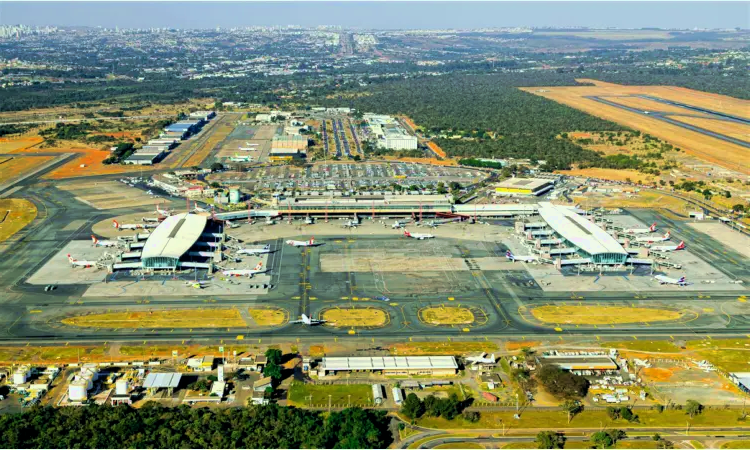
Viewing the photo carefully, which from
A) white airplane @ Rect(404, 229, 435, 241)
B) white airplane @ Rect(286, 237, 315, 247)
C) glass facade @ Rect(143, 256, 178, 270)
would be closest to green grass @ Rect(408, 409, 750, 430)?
glass facade @ Rect(143, 256, 178, 270)

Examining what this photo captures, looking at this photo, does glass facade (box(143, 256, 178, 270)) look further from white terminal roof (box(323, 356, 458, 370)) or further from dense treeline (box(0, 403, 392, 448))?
dense treeline (box(0, 403, 392, 448))

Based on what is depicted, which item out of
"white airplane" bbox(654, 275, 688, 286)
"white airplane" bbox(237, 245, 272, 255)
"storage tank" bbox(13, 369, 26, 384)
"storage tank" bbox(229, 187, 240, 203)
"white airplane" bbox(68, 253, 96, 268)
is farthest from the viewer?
"storage tank" bbox(229, 187, 240, 203)

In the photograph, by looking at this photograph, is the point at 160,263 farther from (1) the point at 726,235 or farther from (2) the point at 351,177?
(1) the point at 726,235

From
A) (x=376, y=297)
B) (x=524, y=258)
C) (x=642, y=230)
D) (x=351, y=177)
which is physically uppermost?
(x=524, y=258)

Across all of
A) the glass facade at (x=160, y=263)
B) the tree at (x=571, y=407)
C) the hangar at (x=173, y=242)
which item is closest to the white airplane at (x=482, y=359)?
the tree at (x=571, y=407)

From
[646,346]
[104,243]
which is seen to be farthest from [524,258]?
[104,243]

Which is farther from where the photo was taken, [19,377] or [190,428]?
[19,377]

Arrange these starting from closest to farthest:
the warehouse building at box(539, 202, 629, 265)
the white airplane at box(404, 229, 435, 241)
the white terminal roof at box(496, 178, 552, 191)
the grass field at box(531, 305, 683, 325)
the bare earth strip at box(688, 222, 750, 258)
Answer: the grass field at box(531, 305, 683, 325) → the warehouse building at box(539, 202, 629, 265) → the bare earth strip at box(688, 222, 750, 258) → the white airplane at box(404, 229, 435, 241) → the white terminal roof at box(496, 178, 552, 191)
